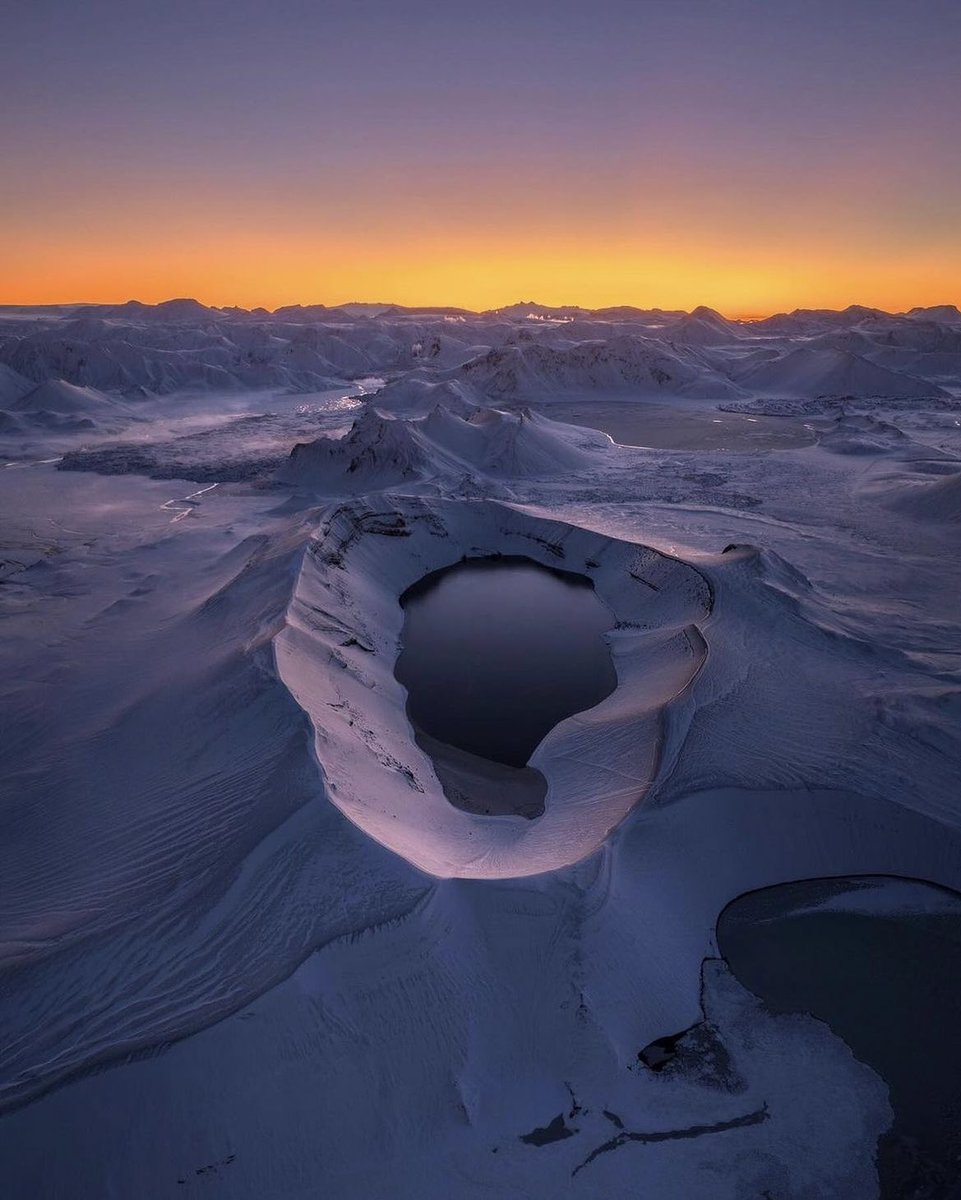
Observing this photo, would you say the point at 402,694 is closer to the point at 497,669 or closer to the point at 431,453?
the point at 497,669

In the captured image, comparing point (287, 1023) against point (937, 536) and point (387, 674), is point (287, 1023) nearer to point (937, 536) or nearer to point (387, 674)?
point (387, 674)

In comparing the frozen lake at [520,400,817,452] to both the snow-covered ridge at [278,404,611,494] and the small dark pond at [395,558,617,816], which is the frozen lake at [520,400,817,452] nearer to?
the snow-covered ridge at [278,404,611,494]

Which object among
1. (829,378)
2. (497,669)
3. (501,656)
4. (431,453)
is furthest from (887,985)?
(829,378)

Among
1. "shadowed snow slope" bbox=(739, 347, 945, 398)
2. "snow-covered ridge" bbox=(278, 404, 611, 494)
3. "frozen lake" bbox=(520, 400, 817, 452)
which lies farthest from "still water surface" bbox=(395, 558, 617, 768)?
"shadowed snow slope" bbox=(739, 347, 945, 398)

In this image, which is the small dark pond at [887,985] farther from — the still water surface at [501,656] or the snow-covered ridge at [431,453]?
the snow-covered ridge at [431,453]

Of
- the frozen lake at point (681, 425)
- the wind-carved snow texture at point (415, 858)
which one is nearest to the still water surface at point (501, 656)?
the wind-carved snow texture at point (415, 858)

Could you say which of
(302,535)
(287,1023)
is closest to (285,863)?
(287,1023)
